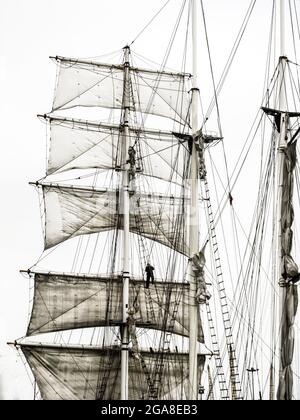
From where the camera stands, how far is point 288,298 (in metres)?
16.7

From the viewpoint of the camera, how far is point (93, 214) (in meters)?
32.9

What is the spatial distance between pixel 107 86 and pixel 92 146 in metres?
2.31

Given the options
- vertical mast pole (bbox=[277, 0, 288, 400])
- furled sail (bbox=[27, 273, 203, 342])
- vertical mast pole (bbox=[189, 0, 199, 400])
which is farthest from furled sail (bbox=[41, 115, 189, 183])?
vertical mast pole (bbox=[277, 0, 288, 400])

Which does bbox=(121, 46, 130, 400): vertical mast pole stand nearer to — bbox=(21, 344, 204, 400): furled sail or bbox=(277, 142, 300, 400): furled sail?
bbox=(21, 344, 204, 400): furled sail

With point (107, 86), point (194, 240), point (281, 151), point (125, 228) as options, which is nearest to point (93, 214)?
point (125, 228)

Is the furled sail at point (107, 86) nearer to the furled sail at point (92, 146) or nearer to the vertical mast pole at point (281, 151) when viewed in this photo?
the furled sail at point (92, 146)

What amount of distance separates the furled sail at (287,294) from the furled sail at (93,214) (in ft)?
48.7

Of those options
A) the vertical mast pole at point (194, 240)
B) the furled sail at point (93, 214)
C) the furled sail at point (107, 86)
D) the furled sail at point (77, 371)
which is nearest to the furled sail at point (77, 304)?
the furled sail at point (77, 371)

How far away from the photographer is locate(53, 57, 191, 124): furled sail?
33188 millimetres

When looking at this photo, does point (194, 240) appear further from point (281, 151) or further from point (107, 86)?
point (107, 86)

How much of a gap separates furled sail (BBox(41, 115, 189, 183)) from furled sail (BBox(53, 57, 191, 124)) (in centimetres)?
84

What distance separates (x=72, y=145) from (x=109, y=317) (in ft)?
21.2
